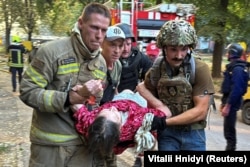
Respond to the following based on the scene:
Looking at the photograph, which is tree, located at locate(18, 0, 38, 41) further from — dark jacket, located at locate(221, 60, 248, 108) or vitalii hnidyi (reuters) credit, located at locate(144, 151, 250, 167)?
vitalii hnidyi (reuters) credit, located at locate(144, 151, 250, 167)

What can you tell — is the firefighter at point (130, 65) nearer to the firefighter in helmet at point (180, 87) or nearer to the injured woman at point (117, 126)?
the firefighter in helmet at point (180, 87)

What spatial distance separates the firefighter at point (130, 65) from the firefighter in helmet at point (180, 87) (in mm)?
1737

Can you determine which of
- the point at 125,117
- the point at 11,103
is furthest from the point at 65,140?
the point at 11,103

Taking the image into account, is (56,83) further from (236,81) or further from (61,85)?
(236,81)

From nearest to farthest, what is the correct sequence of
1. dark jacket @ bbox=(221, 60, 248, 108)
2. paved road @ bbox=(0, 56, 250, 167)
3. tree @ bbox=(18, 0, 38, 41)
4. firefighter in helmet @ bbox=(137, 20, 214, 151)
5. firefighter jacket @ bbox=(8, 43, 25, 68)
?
firefighter in helmet @ bbox=(137, 20, 214, 151) < paved road @ bbox=(0, 56, 250, 167) < dark jacket @ bbox=(221, 60, 248, 108) < firefighter jacket @ bbox=(8, 43, 25, 68) < tree @ bbox=(18, 0, 38, 41)

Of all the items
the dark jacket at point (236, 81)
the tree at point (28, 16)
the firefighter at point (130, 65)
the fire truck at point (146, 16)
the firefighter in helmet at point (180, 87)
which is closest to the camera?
the firefighter in helmet at point (180, 87)

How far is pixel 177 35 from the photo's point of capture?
2877 millimetres

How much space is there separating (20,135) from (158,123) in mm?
5036

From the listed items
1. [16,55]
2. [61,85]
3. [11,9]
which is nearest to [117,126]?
[61,85]

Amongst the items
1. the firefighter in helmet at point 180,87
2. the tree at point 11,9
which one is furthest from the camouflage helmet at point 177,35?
the tree at point 11,9

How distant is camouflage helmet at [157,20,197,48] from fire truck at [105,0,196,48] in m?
8.44

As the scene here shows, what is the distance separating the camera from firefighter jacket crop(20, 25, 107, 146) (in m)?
2.65

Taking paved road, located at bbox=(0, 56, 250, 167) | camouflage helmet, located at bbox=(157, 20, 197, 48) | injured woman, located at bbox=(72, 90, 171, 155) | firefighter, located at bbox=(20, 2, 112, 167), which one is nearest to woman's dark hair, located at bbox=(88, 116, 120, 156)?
injured woman, located at bbox=(72, 90, 171, 155)

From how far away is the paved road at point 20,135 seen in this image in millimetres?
5871
